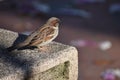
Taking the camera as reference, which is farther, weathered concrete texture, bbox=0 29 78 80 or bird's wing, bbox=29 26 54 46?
bird's wing, bbox=29 26 54 46

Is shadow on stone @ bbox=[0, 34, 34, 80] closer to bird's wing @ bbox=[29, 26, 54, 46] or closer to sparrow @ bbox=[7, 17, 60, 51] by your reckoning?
sparrow @ bbox=[7, 17, 60, 51]

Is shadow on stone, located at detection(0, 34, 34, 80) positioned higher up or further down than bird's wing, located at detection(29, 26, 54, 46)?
further down

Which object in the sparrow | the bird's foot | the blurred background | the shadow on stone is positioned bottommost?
the shadow on stone

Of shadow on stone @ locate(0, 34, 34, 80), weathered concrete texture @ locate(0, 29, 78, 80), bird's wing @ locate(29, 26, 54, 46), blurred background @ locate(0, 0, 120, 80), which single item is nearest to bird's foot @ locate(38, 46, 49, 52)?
weathered concrete texture @ locate(0, 29, 78, 80)

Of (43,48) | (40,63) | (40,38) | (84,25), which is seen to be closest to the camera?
(40,63)

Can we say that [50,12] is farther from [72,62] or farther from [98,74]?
[72,62]

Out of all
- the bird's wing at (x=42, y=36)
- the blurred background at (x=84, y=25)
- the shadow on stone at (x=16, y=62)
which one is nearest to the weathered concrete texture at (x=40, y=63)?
the shadow on stone at (x=16, y=62)

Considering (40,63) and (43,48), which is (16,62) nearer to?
(40,63)

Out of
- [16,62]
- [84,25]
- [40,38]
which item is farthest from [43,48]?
[84,25]
